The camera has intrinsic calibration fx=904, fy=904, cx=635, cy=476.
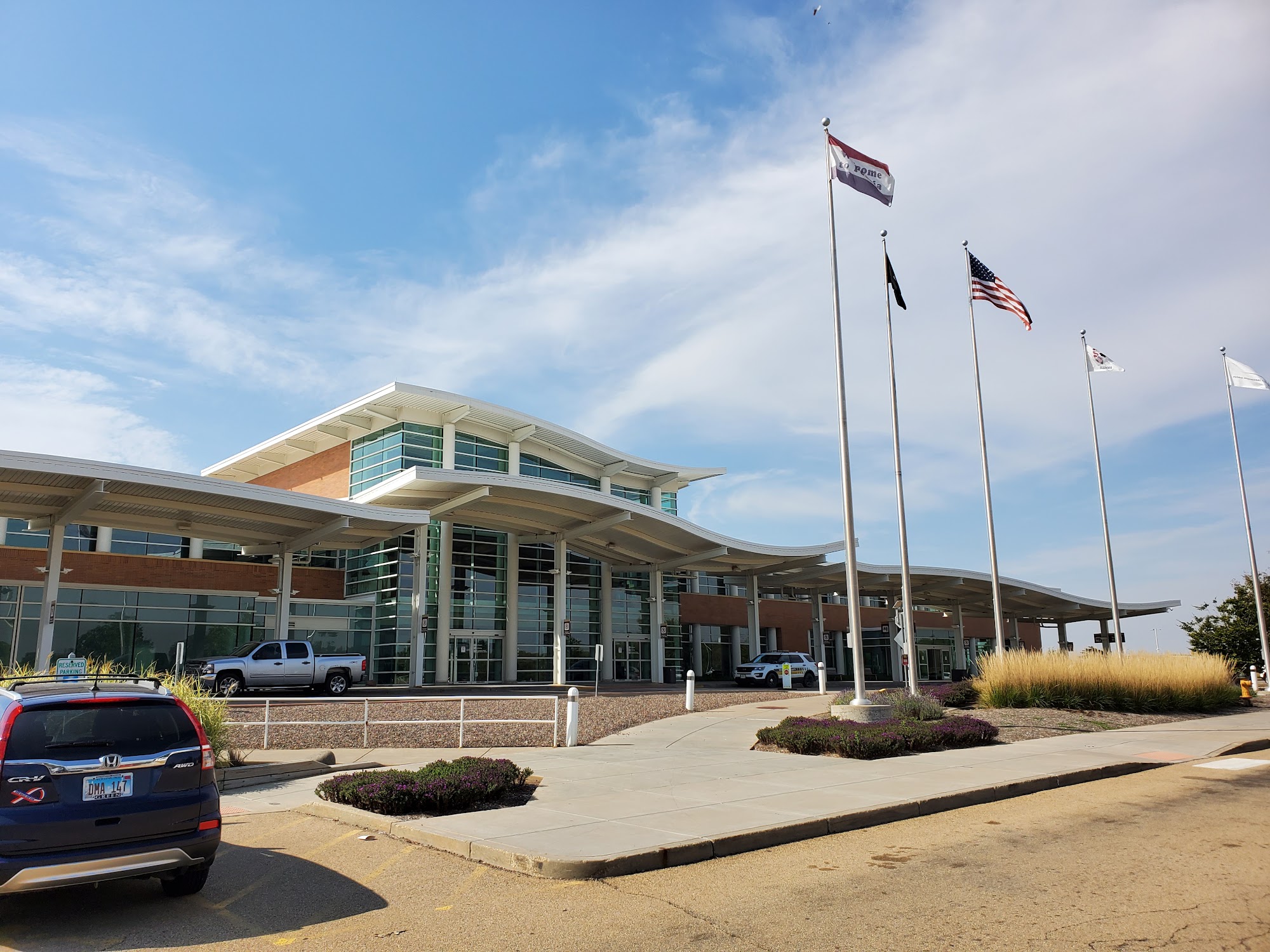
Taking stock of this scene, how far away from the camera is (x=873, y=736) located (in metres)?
15.0

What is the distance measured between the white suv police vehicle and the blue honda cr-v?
3718cm

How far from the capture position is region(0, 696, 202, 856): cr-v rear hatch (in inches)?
231

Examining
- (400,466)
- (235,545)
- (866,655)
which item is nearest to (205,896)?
(400,466)

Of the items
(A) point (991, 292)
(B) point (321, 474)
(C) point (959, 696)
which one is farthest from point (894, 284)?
(B) point (321, 474)

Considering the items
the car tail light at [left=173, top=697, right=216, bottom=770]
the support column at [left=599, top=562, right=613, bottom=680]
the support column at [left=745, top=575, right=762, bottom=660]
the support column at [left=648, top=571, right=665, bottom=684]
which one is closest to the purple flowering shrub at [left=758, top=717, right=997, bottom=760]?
the car tail light at [left=173, top=697, right=216, bottom=770]

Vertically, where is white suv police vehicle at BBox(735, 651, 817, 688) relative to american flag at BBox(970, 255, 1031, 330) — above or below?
below

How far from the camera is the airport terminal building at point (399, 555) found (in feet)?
102

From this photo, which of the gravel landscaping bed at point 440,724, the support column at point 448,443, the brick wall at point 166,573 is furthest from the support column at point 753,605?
the gravel landscaping bed at point 440,724

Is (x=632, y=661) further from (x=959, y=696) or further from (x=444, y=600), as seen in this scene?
(x=959, y=696)

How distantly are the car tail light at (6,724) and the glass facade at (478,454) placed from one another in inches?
1295

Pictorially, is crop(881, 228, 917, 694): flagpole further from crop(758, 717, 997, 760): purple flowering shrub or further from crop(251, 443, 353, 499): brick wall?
crop(251, 443, 353, 499): brick wall

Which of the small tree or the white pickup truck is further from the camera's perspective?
the small tree

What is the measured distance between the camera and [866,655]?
6806 cm

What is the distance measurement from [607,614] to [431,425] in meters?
13.1
